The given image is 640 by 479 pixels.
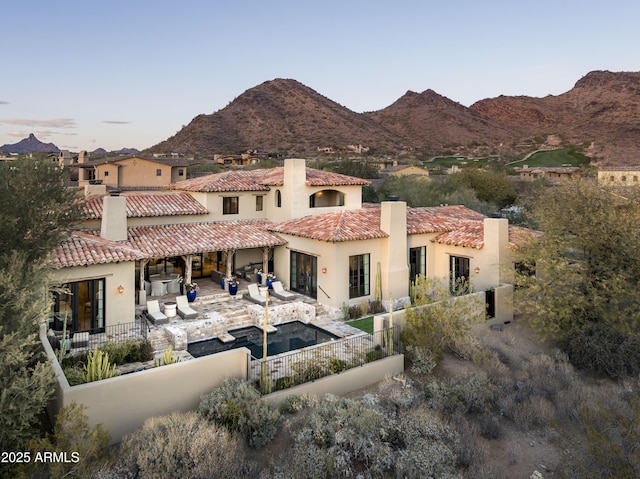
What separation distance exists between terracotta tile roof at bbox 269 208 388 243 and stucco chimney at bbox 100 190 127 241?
789cm

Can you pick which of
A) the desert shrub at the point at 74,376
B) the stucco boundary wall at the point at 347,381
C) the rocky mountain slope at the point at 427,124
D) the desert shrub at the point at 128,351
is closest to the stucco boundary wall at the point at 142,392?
the desert shrub at the point at 74,376

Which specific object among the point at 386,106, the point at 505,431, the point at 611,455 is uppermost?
the point at 386,106

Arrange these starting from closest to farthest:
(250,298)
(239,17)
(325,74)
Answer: (250,298) < (239,17) < (325,74)

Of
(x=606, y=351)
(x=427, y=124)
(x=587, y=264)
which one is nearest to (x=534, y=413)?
(x=606, y=351)

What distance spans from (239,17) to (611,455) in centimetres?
4836

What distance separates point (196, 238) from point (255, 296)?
15.0 feet

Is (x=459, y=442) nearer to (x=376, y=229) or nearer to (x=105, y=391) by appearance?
(x=105, y=391)

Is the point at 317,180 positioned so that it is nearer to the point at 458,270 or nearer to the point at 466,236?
the point at 466,236

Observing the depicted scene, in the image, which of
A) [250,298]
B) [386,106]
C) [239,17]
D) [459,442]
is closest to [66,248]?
[250,298]

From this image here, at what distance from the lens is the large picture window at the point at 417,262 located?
2345 centimetres

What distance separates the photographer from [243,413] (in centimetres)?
1080

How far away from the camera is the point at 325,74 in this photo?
292 feet

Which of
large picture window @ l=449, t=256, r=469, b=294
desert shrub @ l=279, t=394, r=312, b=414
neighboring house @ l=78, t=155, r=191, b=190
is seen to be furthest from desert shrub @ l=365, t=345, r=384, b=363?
neighboring house @ l=78, t=155, r=191, b=190

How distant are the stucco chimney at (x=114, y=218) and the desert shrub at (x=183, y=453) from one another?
12.4 m
